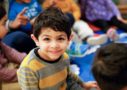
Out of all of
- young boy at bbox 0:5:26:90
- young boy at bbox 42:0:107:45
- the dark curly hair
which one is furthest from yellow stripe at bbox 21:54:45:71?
young boy at bbox 42:0:107:45

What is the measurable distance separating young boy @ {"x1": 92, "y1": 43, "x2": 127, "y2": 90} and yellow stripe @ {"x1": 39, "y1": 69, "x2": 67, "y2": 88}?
1.25ft

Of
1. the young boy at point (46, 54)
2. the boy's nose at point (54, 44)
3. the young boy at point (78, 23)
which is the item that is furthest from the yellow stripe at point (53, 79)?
the young boy at point (78, 23)

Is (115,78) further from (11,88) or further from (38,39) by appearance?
(11,88)

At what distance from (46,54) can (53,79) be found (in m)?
0.11

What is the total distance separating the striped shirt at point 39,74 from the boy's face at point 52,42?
0.05 metres

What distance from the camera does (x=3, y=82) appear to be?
60.5 inches

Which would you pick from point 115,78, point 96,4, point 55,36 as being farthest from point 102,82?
point 96,4

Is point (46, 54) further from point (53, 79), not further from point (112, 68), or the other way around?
point (112, 68)

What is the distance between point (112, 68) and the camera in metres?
0.89

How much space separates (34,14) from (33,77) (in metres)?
1.04

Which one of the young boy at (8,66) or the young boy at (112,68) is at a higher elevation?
the young boy at (112,68)

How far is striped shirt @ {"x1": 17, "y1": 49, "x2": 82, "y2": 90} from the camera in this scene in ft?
4.08

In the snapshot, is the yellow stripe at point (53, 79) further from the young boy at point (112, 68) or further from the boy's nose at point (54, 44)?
the young boy at point (112, 68)

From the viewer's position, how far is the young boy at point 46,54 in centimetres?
123
